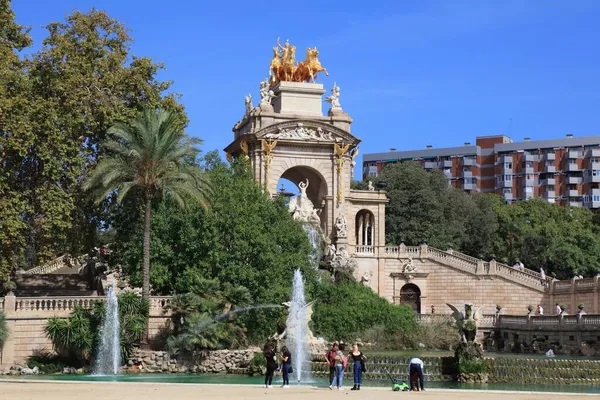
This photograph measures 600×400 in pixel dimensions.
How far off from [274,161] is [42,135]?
22717mm

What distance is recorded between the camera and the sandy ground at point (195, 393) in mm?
25891

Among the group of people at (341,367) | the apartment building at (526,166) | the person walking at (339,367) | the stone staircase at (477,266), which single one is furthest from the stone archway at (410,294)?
the apartment building at (526,166)

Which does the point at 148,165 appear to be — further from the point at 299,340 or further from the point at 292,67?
the point at 292,67

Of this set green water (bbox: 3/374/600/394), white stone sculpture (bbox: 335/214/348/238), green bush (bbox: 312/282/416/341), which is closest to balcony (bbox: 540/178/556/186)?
white stone sculpture (bbox: 335/214/348/238)

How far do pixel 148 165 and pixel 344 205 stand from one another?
86.6 ft

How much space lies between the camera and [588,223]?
86812 mm

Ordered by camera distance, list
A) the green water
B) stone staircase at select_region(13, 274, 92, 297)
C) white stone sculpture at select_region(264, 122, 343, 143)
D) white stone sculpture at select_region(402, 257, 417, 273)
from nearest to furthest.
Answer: the green water → stone staircase at select_region(13, 274, 92, 297) → white stone sculpture at select_region(264, 122, 343, 143) → white stone sculpture at select_region(402, 257, 417, 273)

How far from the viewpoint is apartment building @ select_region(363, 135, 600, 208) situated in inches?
4350

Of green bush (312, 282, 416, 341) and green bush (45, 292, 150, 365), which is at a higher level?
green bush (312, 282, 416, 341)

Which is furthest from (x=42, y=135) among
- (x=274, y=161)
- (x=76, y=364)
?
(x=274, y=161)

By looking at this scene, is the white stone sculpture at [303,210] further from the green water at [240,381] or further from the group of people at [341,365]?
the group of people at [341,365]

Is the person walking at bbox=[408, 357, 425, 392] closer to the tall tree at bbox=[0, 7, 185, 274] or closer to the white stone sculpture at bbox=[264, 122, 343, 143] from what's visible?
the tall tree at bbox=[0, 7, 185, 274]

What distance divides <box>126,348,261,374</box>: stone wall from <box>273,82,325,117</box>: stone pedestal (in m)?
30.5

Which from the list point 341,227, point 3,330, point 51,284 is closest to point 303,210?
point 341,227
